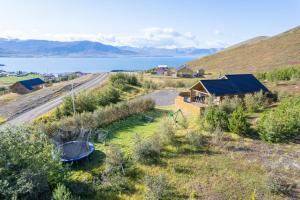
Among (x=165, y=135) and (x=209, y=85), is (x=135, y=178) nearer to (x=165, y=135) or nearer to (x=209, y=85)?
(x=165, y=135)

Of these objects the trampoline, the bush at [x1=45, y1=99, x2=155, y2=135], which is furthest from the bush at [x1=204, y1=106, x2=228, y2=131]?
the bush at [x1=45, y1=99, x2=155, y2=135]

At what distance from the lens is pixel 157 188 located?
12359mm

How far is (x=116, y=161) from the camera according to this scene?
49.2ft

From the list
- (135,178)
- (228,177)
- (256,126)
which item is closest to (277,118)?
(256,126)

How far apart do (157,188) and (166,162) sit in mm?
3578

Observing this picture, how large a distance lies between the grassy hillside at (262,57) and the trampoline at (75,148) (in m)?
71.4

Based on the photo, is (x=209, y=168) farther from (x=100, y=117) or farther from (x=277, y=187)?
(x=100, y=117)

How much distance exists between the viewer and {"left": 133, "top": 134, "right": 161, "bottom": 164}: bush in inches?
628

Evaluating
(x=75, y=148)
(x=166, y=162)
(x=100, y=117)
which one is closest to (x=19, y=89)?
(x=100, y=117)

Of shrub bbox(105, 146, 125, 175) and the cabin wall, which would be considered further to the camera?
the cabin wall

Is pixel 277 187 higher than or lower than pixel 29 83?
lower

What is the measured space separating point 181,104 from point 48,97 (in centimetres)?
2191

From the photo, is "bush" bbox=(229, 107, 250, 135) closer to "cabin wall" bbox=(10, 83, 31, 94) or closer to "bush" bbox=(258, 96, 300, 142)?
"bush" bbox=(258, 96, 300, 142)

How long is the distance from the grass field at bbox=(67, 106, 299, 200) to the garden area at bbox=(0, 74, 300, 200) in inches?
1.8
